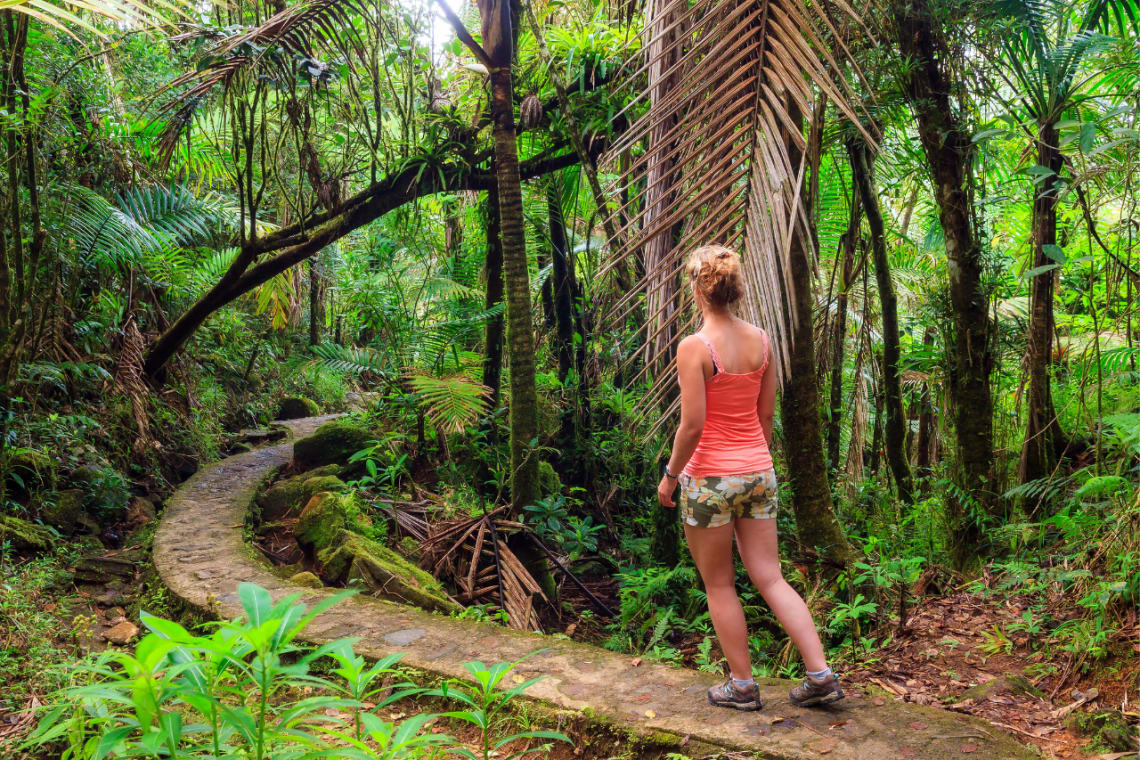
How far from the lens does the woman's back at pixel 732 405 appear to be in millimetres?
2705

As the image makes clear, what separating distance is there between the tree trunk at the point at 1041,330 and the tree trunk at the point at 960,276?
202 mm

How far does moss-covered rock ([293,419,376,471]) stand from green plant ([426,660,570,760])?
541 cm

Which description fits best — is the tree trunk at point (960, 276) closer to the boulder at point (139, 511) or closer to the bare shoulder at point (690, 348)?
the bare shoulder at point (690, 348)

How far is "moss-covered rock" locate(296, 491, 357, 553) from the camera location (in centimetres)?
546

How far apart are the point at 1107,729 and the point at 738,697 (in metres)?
1.13

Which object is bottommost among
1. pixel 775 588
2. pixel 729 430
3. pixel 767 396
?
pixel 775 588

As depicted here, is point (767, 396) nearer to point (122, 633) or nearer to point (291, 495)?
point (122, 633)

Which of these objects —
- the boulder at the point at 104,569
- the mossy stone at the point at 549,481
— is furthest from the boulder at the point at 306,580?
the mossy stone at the point at 549,481

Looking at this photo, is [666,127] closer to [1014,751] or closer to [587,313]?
[1014,751]

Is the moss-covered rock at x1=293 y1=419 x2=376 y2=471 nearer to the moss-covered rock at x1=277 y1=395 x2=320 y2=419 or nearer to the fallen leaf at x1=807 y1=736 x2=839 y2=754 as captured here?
the moss-covered rock at x1=277 y1=395 x2=320 y2=419

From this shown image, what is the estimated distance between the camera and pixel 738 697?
2645 mm

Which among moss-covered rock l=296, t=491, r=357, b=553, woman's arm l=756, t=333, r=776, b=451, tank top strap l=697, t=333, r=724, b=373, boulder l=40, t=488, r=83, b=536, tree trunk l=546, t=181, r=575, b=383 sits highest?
tree trunk l=546, t=181, r=575, b=383

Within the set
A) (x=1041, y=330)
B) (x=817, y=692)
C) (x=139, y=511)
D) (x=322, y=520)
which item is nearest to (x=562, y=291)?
(x=322, y=520)

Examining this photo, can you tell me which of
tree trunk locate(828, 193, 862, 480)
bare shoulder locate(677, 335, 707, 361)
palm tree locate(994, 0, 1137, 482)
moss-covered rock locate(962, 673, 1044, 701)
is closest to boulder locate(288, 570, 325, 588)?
bare shoulder locate(677, 335, 707, 361)
